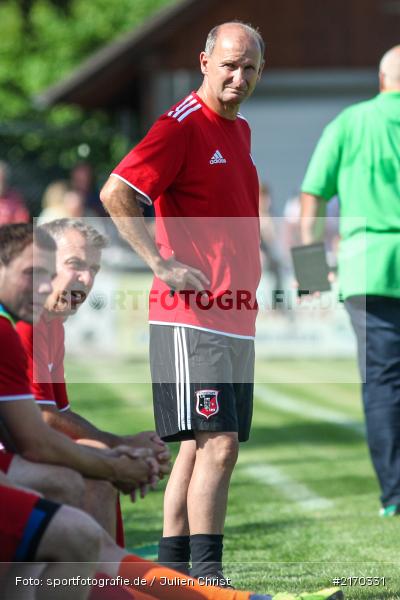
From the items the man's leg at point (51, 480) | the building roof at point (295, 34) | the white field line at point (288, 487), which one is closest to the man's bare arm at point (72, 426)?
the man's leg at point (51, 480)

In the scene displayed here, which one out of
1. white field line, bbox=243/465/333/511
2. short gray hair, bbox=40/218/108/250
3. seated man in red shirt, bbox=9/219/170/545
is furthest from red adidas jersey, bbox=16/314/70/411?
white field line, bbox=243/465/333/511

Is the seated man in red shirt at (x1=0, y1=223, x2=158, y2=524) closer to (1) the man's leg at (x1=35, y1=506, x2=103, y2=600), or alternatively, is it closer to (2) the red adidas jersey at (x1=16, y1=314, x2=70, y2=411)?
(1) the man's leg at (x1=35, y1=506, x2=103, y2=600)

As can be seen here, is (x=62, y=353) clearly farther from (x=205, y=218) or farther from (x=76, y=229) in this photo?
(x=205, y=218)

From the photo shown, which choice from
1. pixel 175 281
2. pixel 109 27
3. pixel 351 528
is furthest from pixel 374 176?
pixel 109 27

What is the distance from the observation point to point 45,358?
15.8 ft

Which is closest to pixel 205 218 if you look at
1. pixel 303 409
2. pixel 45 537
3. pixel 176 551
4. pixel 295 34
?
pixel 176 551

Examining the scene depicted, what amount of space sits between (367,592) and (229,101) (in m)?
1.99

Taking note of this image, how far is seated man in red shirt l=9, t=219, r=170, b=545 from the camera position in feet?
15.0

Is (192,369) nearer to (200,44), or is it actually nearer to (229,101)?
(229,101)

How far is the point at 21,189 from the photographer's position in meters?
18.2

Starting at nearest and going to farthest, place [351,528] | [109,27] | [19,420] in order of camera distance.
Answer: [19,420] < [351,528] < [109,27]

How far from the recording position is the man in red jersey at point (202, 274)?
5.17 m

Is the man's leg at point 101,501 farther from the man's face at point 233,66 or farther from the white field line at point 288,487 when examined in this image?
the white field line at point 288,487

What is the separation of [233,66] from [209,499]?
1.69 m
